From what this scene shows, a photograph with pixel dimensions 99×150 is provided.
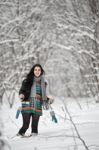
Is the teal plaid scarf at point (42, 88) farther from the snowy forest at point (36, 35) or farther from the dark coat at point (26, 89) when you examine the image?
the snowy forest at point (36, 35)

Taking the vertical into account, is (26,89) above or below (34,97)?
above

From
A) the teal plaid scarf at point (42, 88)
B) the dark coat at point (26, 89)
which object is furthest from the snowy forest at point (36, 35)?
the dark coat at point (26, 89)

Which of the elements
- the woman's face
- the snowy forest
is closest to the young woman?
the woman's face

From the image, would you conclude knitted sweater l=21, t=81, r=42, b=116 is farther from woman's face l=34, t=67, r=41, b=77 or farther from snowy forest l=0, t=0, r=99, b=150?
snowy forest l=0, t=0, r=99, b=150

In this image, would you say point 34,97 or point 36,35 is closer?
point 34,97

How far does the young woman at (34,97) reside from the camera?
6.55 m

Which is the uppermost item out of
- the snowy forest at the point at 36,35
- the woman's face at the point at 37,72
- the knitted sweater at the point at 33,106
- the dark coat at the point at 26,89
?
the snowy forest at the point at 36,35

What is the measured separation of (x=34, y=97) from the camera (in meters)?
6.59

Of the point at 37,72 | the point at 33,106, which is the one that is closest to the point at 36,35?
the point at 37,72

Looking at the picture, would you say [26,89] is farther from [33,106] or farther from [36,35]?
Answer: [36,35]

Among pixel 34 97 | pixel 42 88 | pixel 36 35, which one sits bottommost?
pixel 34 97

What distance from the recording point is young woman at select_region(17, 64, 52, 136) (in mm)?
6551

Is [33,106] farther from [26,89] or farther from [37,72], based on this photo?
[37,72]

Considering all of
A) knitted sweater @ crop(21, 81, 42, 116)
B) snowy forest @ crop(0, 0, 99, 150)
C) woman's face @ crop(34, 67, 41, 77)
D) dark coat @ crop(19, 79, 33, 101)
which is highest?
snowy forest @ crop(0, 0, 99, 150)
